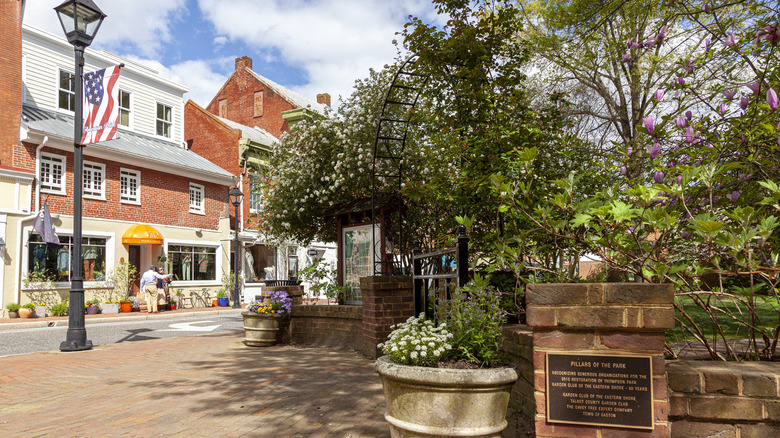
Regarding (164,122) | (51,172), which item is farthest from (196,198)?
(51,172)

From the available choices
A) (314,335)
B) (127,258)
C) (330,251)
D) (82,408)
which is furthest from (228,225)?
(82,408)

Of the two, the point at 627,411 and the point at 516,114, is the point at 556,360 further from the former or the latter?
the point at 516,114

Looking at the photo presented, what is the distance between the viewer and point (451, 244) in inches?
250

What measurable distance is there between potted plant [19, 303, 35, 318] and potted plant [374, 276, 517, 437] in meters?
17.2

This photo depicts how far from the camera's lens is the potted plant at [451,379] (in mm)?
3129

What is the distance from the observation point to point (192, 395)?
5508 millimetres

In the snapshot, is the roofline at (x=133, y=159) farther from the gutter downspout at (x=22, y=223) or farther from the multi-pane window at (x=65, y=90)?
the multi-pane window at (x=65, y=90)

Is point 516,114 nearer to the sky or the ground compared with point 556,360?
nearer to the sky

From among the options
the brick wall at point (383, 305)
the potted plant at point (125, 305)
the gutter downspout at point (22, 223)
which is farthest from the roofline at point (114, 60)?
the brick wall at point (383, 305)

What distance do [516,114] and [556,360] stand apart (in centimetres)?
443

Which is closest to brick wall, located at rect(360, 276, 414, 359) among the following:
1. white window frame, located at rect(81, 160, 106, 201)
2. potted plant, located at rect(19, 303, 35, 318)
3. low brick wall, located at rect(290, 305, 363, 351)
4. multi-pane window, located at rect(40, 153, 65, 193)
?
low brick wall, located at rect(290, 305, 363, 351)

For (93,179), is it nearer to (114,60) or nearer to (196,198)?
(196,198)

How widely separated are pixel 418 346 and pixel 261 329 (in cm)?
678

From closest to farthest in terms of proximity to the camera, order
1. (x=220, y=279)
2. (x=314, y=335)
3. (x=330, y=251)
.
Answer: (x=314, y=335)
(x=220, y=279)
(x=330, y=251)
